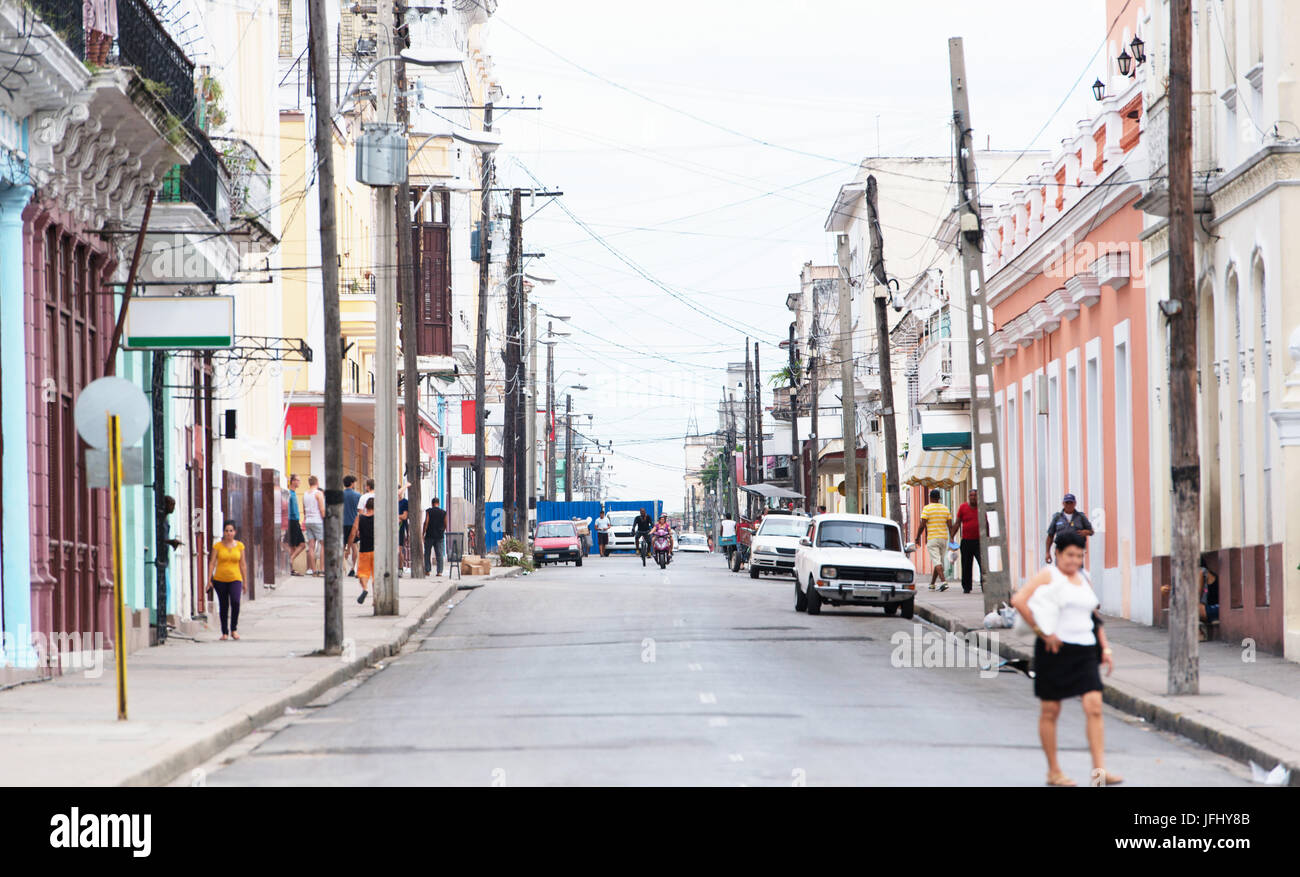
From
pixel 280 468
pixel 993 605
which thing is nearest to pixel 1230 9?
pixel 993 605

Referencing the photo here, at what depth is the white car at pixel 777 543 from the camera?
→ 4653cm

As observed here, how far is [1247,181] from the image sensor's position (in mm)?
21312

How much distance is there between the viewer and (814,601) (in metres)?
30.3

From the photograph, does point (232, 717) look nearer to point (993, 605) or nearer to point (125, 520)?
point (125, 520)

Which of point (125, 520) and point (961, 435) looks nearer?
point (125, 520)

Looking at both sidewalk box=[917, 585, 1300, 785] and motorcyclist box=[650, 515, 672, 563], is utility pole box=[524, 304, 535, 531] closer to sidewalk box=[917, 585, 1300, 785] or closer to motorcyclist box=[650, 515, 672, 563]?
motorcyclist box=[650, 515, 672, 563]

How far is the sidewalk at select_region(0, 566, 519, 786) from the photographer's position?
12180mm

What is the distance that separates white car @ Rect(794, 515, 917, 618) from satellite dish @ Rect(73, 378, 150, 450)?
16483mm

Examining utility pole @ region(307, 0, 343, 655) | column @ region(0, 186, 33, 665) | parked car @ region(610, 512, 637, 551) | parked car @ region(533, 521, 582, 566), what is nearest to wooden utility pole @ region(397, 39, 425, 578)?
utility pole @ region(307, 0, 343, 655)

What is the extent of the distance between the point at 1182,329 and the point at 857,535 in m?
14.1

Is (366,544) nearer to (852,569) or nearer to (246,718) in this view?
(852,569)

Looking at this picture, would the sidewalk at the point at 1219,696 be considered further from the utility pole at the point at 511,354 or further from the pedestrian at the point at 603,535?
the pedestrian at the point at 603,535

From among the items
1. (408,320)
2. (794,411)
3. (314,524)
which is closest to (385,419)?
(408,320)

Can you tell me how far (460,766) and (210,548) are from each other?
18411 mm
